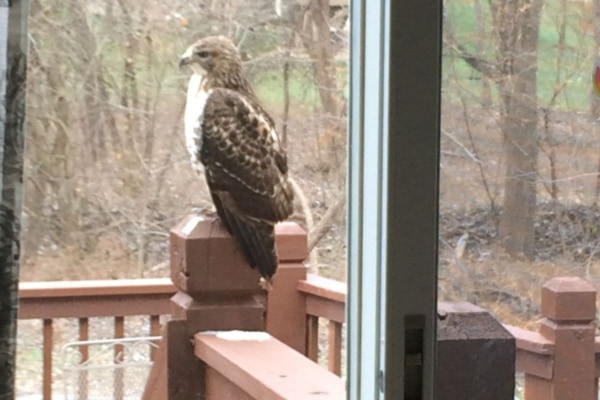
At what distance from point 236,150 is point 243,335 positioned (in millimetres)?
352

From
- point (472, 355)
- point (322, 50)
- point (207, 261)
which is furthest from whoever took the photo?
point (207, 261)

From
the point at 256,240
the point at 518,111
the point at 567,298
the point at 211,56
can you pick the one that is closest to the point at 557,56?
the point at 518,111

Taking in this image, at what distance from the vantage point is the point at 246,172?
1506 millimetres

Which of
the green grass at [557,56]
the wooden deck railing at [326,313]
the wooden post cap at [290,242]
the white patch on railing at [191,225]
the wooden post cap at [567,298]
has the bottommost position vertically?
the wooden deck railing at [326,313]

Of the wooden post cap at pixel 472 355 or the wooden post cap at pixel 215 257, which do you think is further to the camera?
the wooden post cap at pixel 215 257

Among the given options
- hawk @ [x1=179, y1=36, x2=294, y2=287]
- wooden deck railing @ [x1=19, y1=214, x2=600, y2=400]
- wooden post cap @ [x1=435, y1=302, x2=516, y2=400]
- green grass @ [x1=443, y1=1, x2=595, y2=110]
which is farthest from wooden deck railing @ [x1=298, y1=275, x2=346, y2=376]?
green grass @ [x1=443, y1=1, x2=595, y2=110]

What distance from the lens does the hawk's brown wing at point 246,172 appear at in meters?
1.42

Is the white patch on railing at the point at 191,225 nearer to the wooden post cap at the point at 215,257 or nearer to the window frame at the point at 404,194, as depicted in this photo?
the wooden post cap at the point at 215,257

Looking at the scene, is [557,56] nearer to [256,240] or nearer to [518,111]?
[518,111]

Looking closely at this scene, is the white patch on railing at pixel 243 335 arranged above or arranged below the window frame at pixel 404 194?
below

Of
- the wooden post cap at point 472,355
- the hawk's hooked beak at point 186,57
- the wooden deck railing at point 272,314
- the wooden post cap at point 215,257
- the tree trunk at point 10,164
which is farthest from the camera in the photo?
the wooden post cap at point 215,257

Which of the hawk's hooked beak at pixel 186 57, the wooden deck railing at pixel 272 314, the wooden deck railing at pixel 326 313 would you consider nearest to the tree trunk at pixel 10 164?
the wooden deck railing at pixel 272 314

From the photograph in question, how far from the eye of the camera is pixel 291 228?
1.48 m

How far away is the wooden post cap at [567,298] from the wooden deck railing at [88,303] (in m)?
0.65
